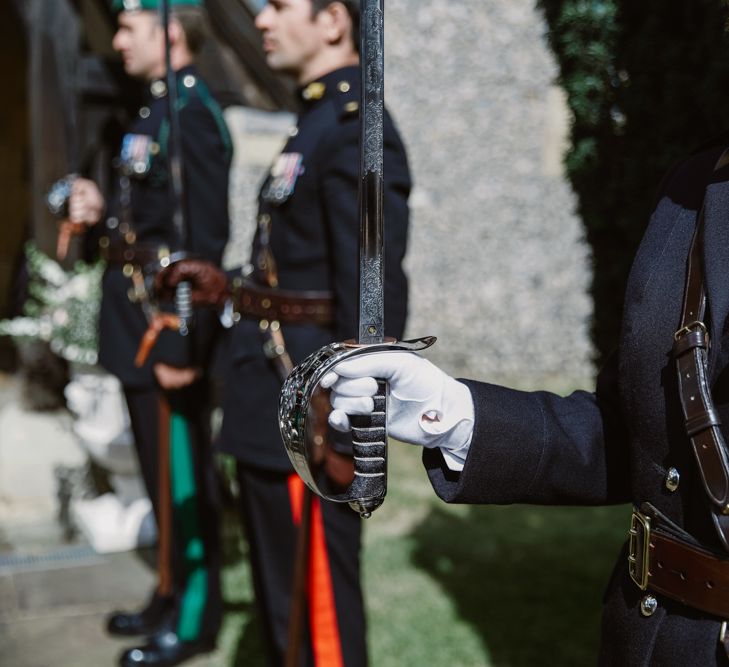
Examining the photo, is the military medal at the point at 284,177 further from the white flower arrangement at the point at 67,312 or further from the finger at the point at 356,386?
the white flower arrangement at the point at 67,312

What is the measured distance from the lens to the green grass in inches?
149

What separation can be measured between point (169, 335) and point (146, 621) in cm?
108

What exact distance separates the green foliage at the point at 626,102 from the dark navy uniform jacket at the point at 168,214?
1210 millimetres

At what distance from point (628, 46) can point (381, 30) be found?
187cm

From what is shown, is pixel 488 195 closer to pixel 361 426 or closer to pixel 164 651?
pixel 164 651

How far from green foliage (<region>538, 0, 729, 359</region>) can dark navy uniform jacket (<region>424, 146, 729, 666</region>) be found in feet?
4.41

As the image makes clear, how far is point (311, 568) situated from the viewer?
2793mm

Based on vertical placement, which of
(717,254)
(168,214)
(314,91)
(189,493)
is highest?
(314,91)

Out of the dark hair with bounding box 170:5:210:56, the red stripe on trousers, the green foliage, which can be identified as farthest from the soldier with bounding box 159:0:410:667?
the dark hair with bounding box 170:5:210:56

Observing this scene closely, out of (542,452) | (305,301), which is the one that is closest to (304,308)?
(305,301)

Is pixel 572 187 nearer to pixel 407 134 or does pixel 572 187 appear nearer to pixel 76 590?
pixel 76 590

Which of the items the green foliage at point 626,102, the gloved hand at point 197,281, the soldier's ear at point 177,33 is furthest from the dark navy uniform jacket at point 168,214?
the green foliage at point 626,102

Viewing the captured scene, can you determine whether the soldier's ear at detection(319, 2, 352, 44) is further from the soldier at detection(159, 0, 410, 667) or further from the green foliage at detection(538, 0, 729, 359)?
the green foliage at detection(538, 0, 729, 359)

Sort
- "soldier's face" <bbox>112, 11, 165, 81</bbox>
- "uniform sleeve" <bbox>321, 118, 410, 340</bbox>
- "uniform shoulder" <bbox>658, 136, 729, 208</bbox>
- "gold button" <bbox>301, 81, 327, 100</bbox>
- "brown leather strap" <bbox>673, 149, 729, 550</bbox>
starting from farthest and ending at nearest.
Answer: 1. "soldier's face" <bbox>112, 11, 165, 81</bbox>
2. "gold button" <bbox>301, 81, 327, 100</bbox>
3. "uniform sleeve" <bbox>321, 118, 410, 340</bbox>
4. "uniform shoulder" <bbox>658, 136, 729, 208</bbox>
5. "brown leather strap" <bbox>673, 149, 729, 550</bbox>
